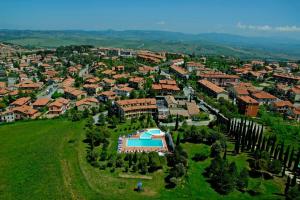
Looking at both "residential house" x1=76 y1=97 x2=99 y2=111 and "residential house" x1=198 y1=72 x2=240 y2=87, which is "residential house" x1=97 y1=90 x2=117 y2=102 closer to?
"residential house" x1=76 y1=97 x2=99 y2=111

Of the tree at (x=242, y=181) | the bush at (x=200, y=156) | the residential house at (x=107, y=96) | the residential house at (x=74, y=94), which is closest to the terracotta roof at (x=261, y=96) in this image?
the bush at (x=200, y=156)

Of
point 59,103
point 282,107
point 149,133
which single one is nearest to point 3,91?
point 59,103

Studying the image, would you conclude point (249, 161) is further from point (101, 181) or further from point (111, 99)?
point (111, 99)

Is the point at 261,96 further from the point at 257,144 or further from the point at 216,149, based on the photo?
the point at 216,149

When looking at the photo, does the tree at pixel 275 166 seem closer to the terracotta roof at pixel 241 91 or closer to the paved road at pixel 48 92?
the terracotta roof at pixel 241 91

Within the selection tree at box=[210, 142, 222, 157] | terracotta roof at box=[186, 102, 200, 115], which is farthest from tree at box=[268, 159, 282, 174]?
terracotta roof at box=[186, 102, 200, 115]

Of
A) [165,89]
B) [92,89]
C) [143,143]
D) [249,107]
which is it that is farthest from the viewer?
[92,89]
